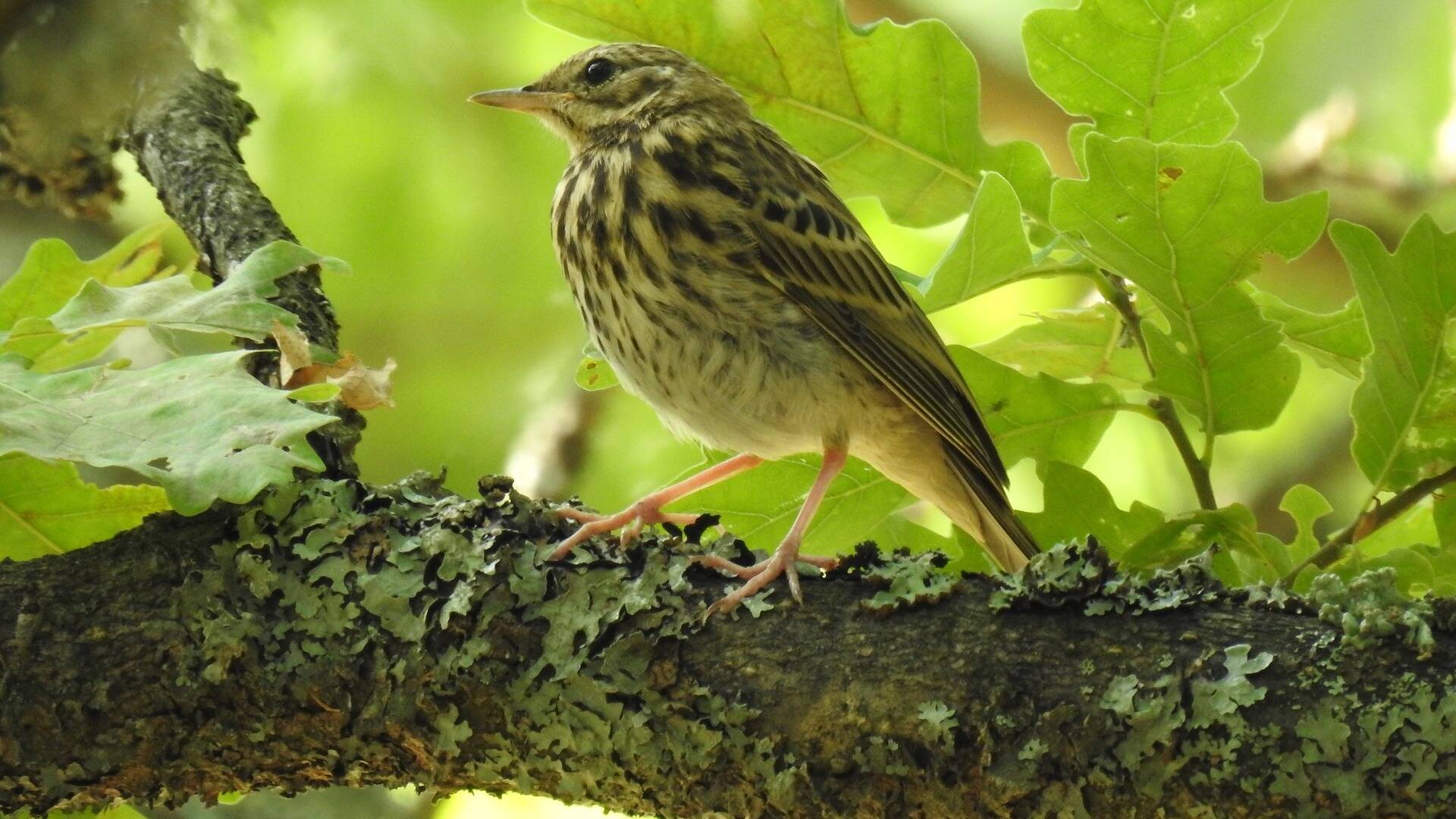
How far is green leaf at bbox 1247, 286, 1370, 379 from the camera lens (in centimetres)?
279

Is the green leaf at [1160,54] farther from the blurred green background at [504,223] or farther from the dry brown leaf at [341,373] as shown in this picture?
the blurred green background at [504,223]

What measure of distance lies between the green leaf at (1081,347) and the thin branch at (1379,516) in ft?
1.75

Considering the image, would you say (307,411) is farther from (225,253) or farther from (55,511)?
(225,253)

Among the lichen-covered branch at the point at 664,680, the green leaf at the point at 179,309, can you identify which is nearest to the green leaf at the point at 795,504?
the lichen-covered branch at the point at 664,680

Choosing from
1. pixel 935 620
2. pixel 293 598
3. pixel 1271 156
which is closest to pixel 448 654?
pixel 293 598

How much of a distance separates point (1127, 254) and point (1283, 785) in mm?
970

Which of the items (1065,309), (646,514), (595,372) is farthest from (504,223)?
(1065,309)

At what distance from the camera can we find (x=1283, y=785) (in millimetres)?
1973

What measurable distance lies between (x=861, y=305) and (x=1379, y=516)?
1339 mm

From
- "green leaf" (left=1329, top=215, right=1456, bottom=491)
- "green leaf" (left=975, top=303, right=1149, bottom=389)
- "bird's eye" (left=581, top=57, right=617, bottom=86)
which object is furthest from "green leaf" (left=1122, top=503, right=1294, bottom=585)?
"bird's eye" (left=581, top=57, right=617, bottom=86)

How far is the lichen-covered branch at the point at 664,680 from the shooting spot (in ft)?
6.68

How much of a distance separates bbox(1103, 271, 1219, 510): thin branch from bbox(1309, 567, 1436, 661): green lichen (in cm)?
52

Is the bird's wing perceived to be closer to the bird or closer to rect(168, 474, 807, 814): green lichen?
the bird

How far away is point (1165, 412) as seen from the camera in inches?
113
